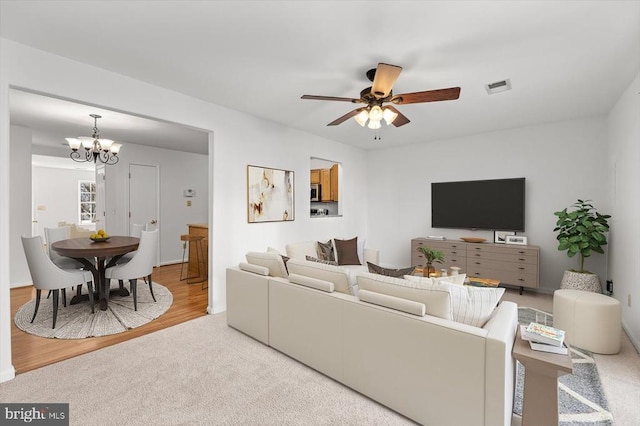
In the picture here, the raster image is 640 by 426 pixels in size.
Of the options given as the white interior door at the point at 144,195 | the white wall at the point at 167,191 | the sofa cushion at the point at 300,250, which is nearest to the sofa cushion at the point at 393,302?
the sofa cushion at the point at 300,250

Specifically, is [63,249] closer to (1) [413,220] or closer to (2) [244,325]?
(2) [244,325]

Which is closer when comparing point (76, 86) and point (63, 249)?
point (76, 86)

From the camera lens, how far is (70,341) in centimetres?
284

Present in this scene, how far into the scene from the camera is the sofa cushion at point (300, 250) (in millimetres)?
4131

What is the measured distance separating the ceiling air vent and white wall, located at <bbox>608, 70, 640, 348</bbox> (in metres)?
1.05

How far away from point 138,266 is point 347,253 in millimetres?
2791

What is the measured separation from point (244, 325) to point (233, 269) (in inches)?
22.6

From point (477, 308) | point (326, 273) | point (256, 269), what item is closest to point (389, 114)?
point (326, 273)

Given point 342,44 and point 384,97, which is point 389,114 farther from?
point 342,44

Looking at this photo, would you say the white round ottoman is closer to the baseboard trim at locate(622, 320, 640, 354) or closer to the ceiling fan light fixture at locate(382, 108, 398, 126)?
the baseboard trim at locate(622, 320, 640, 354)

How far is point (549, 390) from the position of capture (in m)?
1.53

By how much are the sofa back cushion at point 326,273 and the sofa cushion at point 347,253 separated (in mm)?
1890

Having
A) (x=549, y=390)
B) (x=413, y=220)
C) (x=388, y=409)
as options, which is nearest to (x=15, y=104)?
(x=388, y=409)

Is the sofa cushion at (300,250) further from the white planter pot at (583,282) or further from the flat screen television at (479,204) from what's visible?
the white planter pot at (583,282)
